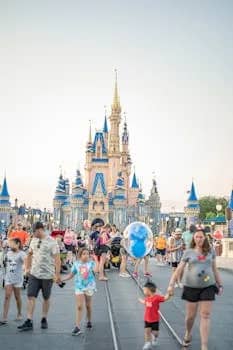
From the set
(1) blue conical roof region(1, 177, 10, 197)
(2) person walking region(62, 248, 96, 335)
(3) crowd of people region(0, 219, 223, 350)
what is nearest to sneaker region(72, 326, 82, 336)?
(3) crowd of people region(0, 219, 223, 350)

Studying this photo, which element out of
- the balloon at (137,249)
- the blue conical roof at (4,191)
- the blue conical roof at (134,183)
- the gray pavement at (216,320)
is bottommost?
the gray pavement at (216,320)

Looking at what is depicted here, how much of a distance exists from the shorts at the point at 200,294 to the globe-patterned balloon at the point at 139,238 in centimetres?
332

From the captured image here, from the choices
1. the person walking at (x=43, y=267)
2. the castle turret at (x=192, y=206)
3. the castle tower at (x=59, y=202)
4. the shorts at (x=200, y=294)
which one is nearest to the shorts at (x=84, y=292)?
the person walking at (x=43, y=267)

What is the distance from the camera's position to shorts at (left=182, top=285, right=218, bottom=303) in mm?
6785

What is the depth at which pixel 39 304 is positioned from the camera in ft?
36.9

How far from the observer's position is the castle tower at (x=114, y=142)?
4488 inches

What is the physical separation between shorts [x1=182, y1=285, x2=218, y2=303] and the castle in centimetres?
10000

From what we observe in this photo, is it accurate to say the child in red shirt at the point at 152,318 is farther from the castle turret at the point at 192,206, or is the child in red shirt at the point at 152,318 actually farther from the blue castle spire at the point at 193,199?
the blue castle spire at the point at 193,199

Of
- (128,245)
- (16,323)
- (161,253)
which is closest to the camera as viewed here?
(16,323)

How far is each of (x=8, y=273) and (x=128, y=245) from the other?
2.68 metres

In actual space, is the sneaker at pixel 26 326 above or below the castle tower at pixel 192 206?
below

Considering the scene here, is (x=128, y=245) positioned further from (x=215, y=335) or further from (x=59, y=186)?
(x=59, y=186)

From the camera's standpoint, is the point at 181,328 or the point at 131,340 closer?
the point at 131,340

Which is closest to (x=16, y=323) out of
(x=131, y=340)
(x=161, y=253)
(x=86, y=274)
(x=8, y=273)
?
(x=8, y=273)
